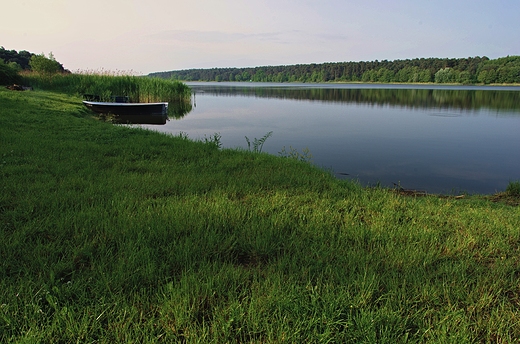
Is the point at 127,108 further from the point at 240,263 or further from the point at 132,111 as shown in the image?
the point at 240,263

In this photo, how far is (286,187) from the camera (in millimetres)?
4676

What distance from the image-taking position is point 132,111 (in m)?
16.4

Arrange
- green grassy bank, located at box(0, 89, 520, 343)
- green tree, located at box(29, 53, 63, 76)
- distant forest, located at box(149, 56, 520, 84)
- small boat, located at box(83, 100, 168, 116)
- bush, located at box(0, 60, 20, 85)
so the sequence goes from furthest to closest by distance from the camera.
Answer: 1. distant forest, located at box(149, 56, 520, 84)
2. green tree, located at box(29, 53, 63, 76)
3. bush, located at box(0, 60, 20, 85)
4. small boat, located at box(83, 100, 168, 116)
5. green grassy bank, located at box(0, 89, 520, 343)

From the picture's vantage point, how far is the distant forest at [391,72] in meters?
73.4

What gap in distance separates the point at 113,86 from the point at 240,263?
71.2ft

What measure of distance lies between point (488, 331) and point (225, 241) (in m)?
1.91

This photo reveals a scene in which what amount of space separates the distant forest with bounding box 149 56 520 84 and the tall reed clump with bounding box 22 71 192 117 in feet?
72.0

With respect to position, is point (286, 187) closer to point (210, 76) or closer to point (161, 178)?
point (161, 178)

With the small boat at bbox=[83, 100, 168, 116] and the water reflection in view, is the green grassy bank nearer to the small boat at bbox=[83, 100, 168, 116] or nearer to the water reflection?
the small boat at bbox=[83, 100, 168, 116]

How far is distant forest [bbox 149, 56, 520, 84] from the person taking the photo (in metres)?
73.4

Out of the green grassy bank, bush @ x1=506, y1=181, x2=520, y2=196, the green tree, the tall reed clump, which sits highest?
the green tree

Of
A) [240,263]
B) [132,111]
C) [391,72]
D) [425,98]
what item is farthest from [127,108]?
[391,72]

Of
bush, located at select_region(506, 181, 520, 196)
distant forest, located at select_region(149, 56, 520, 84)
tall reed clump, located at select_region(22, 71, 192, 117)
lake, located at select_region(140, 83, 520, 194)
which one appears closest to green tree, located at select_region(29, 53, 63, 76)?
tall reed clump, located at select_region(22, 71, 192, 117)

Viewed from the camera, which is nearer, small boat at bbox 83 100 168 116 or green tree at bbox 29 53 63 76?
small boat at bbox 83 100 168 116
